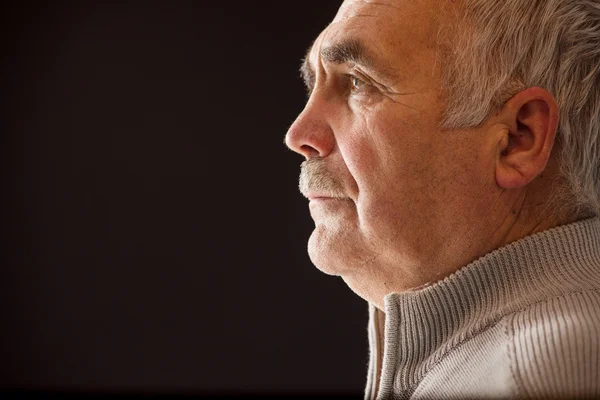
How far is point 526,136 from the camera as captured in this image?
48.1 inches

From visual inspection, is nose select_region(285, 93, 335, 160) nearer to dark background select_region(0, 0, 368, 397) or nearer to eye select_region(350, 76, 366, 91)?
eye select_region(350, 76, 366, 91)

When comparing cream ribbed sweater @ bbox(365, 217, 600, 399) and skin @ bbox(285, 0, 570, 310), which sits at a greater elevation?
skin @ bbox(285, 0, 570, 310)

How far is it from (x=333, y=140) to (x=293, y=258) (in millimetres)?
1539

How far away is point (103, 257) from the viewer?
9.18 feet

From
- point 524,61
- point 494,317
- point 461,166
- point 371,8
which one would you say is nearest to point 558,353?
point 494,317

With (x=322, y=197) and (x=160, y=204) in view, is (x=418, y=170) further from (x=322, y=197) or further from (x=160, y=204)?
(x=160, y=204)

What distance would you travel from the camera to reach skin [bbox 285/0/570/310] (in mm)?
1199

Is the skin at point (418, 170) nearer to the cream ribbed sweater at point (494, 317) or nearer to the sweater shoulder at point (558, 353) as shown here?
the cream ribbed sweater at point (494, 317)

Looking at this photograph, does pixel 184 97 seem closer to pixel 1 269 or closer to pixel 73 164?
pixel 73 164

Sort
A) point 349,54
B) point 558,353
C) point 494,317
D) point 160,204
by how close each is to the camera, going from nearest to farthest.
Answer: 1. point 558,353
2. point 494,317
3. point 349,54
4. point 160,204

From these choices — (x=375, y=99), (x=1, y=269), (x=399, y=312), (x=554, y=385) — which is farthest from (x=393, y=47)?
(x=1, y=269)

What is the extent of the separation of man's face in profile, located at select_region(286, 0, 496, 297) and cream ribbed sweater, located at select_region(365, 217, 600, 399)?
6cm

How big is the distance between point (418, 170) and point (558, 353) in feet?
1.18

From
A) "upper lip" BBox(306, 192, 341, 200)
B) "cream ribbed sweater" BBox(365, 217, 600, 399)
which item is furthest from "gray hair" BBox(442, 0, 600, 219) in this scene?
"upper lip" BBox(306, 192, 341, 200)
